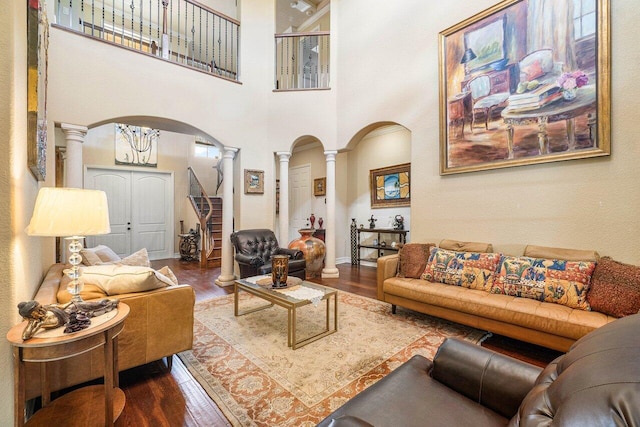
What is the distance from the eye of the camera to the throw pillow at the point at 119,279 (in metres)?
1.85

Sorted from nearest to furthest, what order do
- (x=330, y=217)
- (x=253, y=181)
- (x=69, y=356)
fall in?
(x=69, y=356) < (x=253, y=181) < (x=330, y=217)

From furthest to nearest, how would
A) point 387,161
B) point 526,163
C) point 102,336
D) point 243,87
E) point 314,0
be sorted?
point 314,0
point 387,161
point 243,87
point 526,163
point 102,336

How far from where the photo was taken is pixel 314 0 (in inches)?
256

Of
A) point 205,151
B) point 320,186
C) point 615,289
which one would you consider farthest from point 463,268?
point 205,151

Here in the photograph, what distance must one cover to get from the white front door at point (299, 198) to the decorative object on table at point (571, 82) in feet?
16.9

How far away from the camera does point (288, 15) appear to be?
6902 millimetres

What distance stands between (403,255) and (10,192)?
129 inches

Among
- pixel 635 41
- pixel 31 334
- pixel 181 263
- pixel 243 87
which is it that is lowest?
pixel 181 263

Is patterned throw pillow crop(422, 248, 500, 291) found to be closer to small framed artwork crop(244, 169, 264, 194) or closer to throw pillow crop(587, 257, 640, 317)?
throw pillow crop(587, 257, 640, 317)

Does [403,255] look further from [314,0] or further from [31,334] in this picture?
[314,0]

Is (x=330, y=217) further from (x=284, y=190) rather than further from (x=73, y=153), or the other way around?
(x=73, y=153)

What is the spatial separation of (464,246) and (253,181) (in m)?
3.48

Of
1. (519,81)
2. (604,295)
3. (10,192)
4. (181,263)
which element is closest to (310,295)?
(10,192)

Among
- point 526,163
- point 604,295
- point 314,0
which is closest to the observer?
point 604,295
